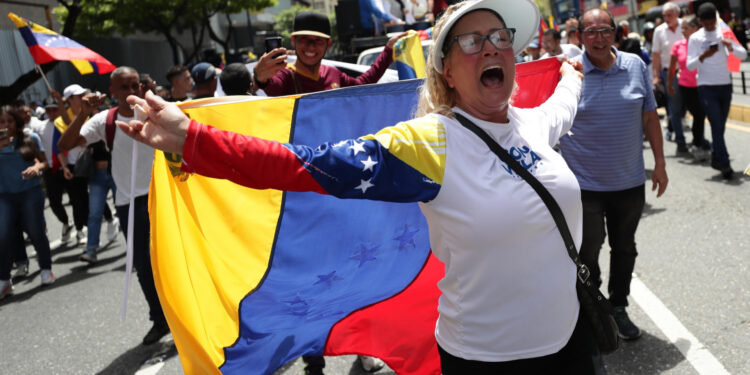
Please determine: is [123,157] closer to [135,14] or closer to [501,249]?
[501,249]

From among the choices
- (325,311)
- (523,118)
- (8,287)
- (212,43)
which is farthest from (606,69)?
(212,43)

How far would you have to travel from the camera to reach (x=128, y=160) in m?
5.72

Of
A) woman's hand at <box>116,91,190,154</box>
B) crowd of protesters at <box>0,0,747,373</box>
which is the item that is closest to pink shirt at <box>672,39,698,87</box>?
crowd of protesters at <box>0,0,747,373</box>

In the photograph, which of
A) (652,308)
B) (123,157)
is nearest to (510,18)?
(652,308)

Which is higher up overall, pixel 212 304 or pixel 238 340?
pixel 212 304

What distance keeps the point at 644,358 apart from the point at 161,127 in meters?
3.38

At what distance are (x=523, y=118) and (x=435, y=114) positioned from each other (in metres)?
0.47

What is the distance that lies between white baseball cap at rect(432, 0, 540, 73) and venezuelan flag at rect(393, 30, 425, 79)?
246cm

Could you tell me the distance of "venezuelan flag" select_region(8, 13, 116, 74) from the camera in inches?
320

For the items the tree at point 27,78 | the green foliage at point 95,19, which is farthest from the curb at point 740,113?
the green foliage at point 95,19

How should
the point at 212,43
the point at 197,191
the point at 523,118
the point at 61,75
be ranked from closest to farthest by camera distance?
the point at 523,118
the point at 197,191
the point at 61,75
the point at 212,43

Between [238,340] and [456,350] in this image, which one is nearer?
[456,350]

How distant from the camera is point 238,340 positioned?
3145 mm

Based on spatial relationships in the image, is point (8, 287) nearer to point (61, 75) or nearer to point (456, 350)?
point (456, 350)
